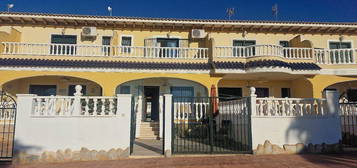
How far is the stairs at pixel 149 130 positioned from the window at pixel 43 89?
19.6 feet

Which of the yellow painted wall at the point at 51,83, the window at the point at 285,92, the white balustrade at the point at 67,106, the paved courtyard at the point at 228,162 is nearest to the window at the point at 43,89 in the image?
the yellow painted wall at the point at 51,83

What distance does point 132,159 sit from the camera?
22.5 feet

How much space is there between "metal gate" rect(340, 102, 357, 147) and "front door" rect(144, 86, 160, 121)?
9.75 m

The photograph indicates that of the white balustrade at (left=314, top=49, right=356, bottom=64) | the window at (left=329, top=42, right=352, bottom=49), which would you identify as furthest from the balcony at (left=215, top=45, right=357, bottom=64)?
the window at (left=329, top=42, right=352, bottom=49)

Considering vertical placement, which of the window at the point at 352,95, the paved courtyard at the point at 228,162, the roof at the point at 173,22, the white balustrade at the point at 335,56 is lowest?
the paved courtyard at the point at 228,162

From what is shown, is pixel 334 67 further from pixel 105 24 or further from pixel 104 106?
pixel 105 24

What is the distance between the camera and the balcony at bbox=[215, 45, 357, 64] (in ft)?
42.0

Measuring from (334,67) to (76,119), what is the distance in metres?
13.5

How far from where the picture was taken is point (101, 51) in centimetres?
1354

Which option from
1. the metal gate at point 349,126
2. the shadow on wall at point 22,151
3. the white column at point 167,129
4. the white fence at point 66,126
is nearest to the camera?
the shadow on wall at point 22,151

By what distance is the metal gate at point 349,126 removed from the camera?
8.61 metres

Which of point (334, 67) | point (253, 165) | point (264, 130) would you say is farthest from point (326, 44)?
point (253, 165)

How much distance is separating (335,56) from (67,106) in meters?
14.1

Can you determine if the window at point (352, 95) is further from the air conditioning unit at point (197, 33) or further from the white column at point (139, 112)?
the white column at point (139, 112)
